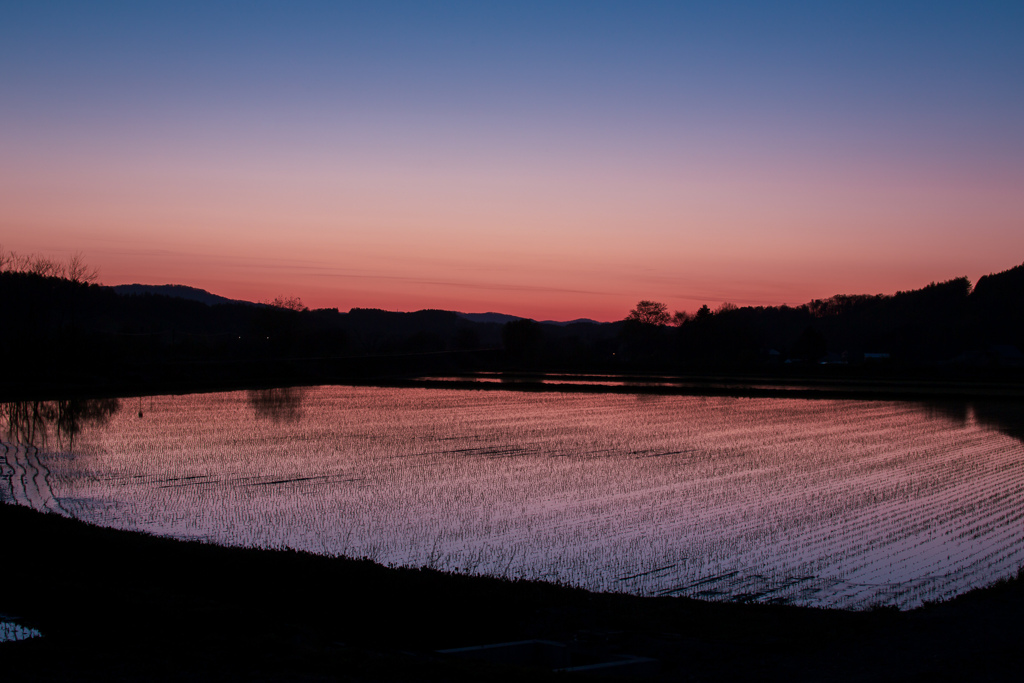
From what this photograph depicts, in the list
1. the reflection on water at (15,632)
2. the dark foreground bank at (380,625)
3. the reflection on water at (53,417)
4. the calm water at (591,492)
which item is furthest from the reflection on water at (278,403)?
the reflection on water at (15,632)

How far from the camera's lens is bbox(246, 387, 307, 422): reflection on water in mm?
33062

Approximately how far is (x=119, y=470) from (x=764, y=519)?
50.7 ft

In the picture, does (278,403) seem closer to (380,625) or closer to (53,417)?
(53,417)

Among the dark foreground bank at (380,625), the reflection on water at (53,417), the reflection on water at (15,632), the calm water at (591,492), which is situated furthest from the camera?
the reflection on water at (53,417)

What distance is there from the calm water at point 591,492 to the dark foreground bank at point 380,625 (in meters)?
1.46

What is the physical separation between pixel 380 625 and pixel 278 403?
33.2 metres

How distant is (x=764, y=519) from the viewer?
→ 14039mm

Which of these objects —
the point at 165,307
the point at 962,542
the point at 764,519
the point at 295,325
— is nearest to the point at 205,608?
the point at 764,519

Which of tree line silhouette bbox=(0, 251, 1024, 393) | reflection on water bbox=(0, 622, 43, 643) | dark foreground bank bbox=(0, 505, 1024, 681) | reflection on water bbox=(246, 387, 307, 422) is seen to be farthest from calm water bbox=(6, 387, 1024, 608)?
tree line silhouette bbox=(0, 251, 1024, 393)

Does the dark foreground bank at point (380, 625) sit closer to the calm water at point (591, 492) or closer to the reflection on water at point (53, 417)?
the calm water at point (591, 492)

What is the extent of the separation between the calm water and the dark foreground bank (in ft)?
4.78

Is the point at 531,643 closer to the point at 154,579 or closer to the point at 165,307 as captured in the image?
the point at 154,579

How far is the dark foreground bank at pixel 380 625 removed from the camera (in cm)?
630

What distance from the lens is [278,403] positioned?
131 ft
